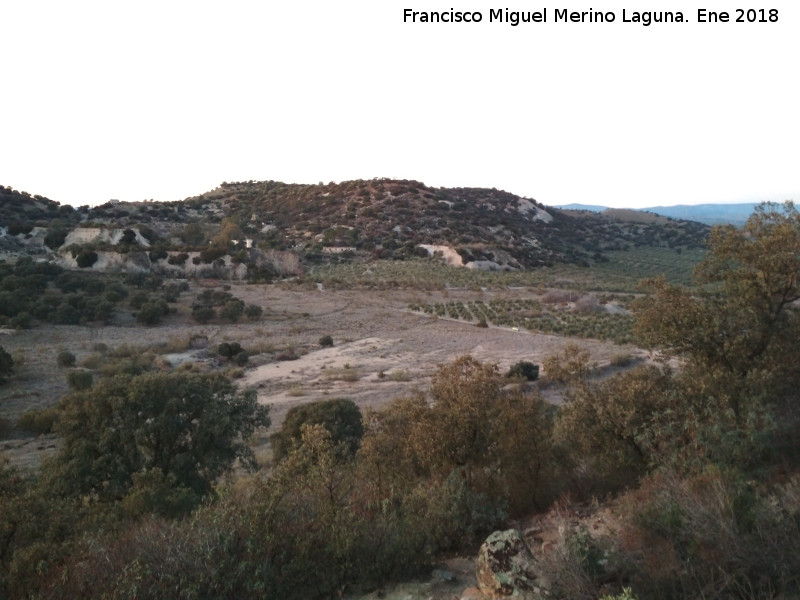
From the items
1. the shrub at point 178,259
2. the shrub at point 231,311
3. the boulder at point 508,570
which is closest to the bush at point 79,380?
the shrub at point 231,311

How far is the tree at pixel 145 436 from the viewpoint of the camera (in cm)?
793

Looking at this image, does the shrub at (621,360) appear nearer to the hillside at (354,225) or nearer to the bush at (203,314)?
the bush at (203,314)

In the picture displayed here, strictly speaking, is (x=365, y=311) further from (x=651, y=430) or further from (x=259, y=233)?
(x=259, y=233)

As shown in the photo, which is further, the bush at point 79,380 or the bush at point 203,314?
the bush at point 203,314

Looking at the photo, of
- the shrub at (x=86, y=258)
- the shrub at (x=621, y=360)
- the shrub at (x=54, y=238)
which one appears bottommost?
the shrub at (x=621, y=360)

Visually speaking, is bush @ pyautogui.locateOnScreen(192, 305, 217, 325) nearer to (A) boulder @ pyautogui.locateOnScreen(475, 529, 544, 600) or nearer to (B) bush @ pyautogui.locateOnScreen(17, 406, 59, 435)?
(B) bush @ pyautogui.locateOnScreen(17, 406, 59, 435)

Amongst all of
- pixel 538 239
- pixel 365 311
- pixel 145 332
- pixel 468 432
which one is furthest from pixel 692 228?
pixel 468 432

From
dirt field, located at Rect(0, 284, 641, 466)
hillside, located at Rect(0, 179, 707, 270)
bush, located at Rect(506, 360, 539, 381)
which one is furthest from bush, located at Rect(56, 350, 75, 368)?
hillside, located at Rect(0, 179, 707, 270)

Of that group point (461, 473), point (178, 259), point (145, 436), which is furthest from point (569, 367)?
point (178, 259)

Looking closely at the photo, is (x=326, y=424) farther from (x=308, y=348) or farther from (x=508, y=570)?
(x=308, y=348)

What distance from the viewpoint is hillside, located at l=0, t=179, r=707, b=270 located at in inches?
2015

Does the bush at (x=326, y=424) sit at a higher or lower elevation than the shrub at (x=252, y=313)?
lower

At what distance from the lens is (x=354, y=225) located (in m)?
67.9

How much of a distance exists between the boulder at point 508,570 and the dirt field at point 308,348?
9.21 metres
